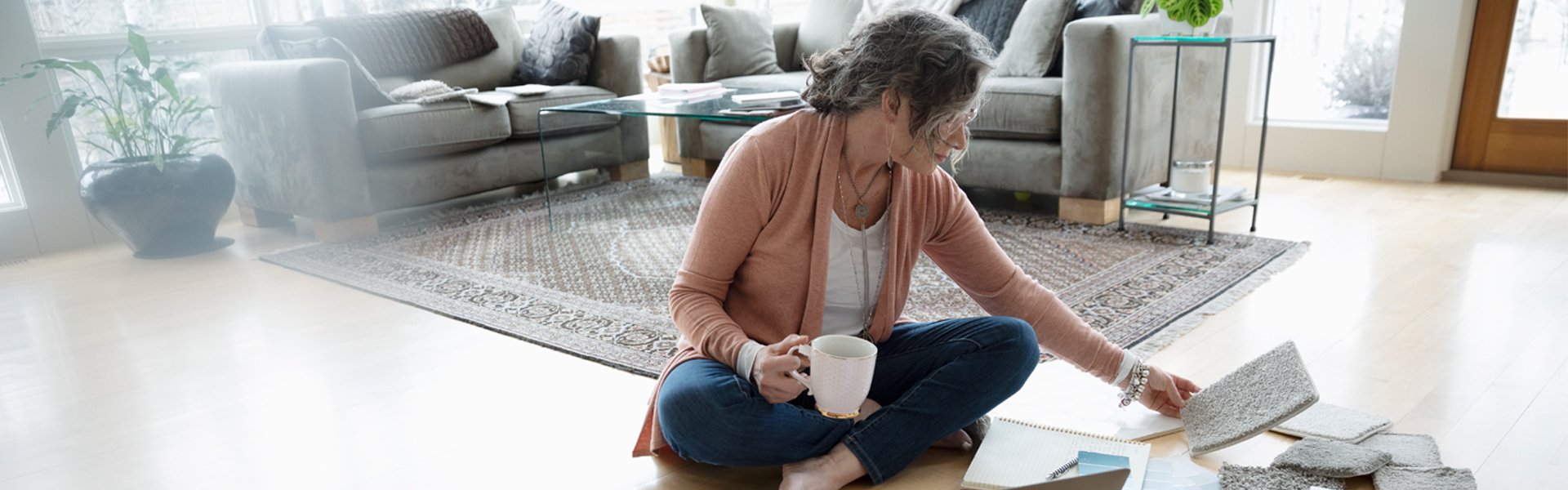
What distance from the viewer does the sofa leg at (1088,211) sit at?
288 cm

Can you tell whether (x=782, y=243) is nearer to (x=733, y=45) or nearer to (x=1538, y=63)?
(x=733, y=45)

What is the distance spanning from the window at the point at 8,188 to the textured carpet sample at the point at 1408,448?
11.9 feet

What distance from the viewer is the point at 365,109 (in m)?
3.15

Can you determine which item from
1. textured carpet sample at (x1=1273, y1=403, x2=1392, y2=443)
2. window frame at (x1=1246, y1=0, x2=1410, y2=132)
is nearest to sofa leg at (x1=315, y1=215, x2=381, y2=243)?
textured carpet sample at (x1=1273, y1=403, x2=1392, y2=443)

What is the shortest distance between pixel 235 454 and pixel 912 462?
1035 millimetres

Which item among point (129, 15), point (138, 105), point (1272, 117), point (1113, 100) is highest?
point (129, 15)

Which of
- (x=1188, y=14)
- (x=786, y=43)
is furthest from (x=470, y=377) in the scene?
(x=786, y=43)

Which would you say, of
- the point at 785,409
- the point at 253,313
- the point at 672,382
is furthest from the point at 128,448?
the point at 785,409

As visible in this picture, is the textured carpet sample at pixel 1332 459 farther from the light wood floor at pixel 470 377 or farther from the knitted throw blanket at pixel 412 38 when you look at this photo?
the knitted throw blanket at pixel 412 38

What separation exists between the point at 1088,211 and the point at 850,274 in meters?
1.71

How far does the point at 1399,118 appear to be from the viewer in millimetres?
3416

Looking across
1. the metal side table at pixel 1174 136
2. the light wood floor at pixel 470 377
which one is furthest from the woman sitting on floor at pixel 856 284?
the metal side table at pixel 1174 136

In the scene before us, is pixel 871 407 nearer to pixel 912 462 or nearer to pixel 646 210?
pixel 912 462

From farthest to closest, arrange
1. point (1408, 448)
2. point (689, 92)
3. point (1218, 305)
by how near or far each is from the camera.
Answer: point (689, 92) → point (1218, 305) → point (1408, 448)
